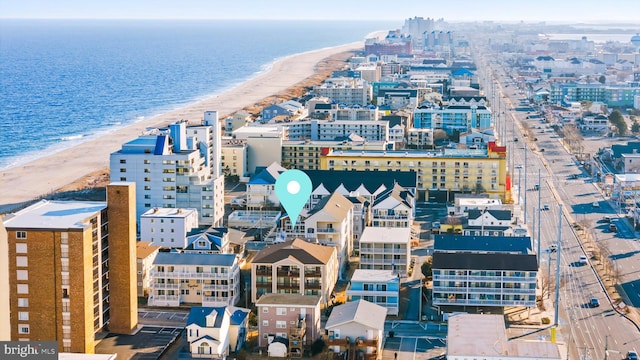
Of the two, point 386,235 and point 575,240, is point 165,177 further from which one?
point 575,240

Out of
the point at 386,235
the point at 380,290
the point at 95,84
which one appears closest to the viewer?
the point at 380,290

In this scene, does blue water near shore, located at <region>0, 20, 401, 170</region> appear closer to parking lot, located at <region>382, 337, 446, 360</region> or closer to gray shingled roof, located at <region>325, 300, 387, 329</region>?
gray shingled roof, located at <region>325, 300, 387, 329</region>

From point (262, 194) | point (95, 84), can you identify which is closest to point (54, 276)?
point (262, 194)

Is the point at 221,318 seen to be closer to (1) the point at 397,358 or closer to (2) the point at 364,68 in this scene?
(1) the point at 397,358

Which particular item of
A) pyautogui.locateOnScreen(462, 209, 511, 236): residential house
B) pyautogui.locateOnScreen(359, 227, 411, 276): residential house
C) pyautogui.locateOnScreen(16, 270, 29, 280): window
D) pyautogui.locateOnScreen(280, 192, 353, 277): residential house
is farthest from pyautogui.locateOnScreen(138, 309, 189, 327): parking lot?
pyautogui.locateOnScreen(462, 209, 511, 236): residential house

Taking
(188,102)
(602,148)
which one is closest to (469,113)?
(602,148)

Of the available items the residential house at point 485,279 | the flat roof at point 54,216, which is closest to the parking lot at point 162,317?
the flat roof at point 54,216
